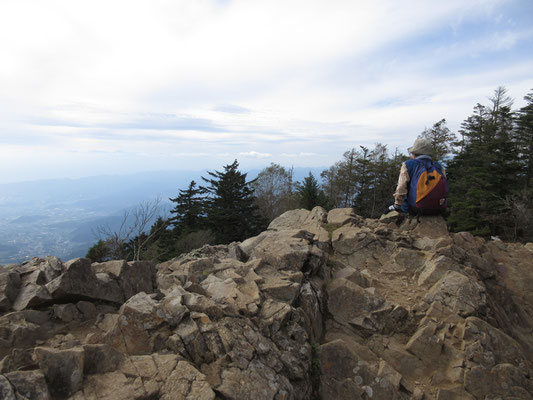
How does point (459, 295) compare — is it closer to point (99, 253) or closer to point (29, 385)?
point (29, 385)

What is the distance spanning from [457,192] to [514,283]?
30.0 m

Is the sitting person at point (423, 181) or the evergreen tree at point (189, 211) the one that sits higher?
the sitting person at point (423, 181)

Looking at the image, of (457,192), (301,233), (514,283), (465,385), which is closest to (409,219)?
(514,283)

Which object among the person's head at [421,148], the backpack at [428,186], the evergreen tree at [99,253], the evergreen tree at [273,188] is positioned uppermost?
the person's head at [421,148]

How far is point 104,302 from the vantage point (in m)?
5.97

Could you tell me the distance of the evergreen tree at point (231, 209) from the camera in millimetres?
38938

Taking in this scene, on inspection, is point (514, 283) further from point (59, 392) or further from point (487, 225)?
point (487, 225)

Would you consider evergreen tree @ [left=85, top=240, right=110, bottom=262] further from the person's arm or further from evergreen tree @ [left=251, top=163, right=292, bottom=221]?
evergreen tree @ [left=251, top=163, right=292, bottom=221]

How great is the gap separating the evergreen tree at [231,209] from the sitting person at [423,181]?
31.5 metres

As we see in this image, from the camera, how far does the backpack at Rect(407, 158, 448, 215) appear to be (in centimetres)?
779

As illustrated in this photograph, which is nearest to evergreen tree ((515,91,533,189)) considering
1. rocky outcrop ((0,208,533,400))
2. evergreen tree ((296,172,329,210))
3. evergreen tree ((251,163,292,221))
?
evergreen tree ((296,172,329,210))

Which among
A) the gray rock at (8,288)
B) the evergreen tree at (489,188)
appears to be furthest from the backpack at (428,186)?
the evergreen tree at (489,188)

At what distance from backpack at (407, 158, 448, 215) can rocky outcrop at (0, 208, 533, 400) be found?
1.70 m

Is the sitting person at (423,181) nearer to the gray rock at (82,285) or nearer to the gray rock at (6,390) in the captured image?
the gray rock at (82,285)
